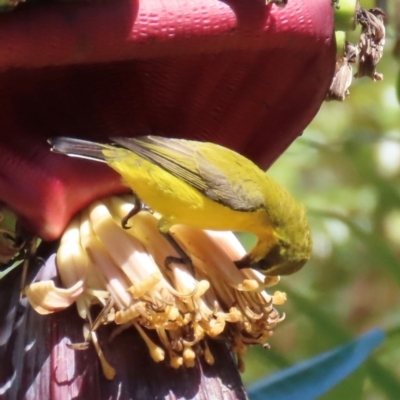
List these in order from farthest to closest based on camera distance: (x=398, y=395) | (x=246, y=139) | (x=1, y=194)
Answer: (x=398, y=395), (x=246, y=139), (x=1, y=194)

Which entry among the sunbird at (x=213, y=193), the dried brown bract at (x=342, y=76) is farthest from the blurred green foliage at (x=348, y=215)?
the dried brown bract at (x=342, y=76)

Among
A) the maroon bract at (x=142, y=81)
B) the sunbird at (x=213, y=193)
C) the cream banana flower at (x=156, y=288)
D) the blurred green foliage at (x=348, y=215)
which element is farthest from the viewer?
the blurred green foliage at (x=348, y=215)

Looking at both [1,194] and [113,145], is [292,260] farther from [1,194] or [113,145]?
[1,194]

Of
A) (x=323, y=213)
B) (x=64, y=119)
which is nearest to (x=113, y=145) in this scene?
(x=64, y=119)

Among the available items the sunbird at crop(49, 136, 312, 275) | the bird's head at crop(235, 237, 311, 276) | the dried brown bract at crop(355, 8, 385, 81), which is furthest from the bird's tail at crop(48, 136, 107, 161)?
the dried brown bract at crop(355, 8, 385, 81)

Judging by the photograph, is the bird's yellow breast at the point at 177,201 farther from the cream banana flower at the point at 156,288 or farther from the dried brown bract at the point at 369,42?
the dried brown bract at the point at 369,42

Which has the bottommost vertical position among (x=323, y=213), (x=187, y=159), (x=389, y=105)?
(x=389, y=105)

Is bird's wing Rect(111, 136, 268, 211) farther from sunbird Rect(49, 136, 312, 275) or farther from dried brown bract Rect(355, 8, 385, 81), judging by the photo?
dried brown bract Rect(355, 8, 385, 81)
